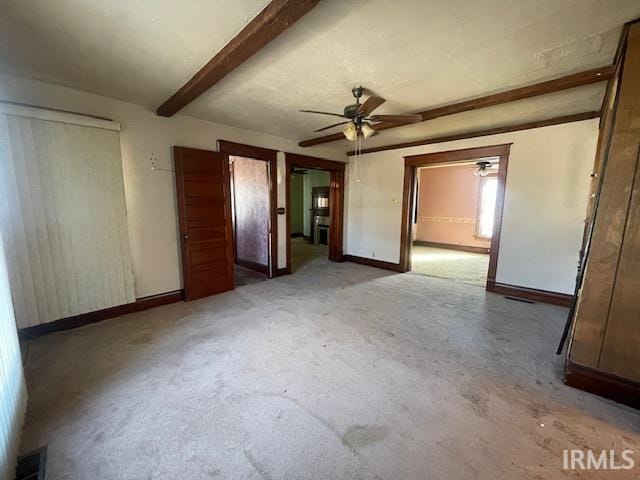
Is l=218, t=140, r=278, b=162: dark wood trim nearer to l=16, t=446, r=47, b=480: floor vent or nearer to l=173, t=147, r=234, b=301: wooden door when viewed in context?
l=173, t=147, r=234, b=301: wooden door

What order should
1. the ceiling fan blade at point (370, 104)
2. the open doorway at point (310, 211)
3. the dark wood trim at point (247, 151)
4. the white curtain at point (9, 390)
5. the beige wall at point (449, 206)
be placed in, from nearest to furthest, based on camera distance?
the white curtain at point (9, 390) → the ceiling fan blade at point (370, 104) → the dark wood trim at point (247, 151) → the beige wall at point (449, 206) → the open doorway at point (310, 211)

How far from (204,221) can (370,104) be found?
2697mm

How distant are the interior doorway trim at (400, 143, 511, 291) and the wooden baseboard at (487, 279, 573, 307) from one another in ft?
0.19

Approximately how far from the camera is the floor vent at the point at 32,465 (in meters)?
1.31

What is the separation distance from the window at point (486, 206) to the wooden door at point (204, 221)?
→ 22.4 ft

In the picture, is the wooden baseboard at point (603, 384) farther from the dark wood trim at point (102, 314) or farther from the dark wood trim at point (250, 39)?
the dark wood trim at point (102, 314)

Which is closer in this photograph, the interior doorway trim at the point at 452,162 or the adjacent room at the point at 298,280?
the adjacent room at the point at 298,280

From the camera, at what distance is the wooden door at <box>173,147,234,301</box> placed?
350 cm

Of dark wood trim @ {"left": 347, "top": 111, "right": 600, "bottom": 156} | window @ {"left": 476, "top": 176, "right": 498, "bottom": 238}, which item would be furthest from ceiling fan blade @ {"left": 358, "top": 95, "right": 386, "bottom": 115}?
window @ {"left": 476, "top": 176, "right": 498, "bottom": 238}

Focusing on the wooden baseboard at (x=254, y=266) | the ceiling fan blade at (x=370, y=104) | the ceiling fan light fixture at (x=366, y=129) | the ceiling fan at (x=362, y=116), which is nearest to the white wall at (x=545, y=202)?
the ceiling fan at (x=362, y=116)

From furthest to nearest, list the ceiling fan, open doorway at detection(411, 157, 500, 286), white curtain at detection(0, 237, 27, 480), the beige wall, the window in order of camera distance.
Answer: the beige wall
the window
open doorway at detection(411, 157, 500, 286)
the ceiling fan
white curtain at detection(0, 237, 27, 480)

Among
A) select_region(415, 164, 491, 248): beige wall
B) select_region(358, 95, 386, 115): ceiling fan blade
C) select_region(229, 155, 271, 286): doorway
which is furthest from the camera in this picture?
select_region(415, 164, 491, 248): beige wall

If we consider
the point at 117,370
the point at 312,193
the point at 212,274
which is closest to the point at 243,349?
the point at 117,370

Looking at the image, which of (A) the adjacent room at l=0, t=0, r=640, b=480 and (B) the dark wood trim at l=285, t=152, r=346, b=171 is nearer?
(A) the adjacent room at l=0, t=0, r=640, b=480
